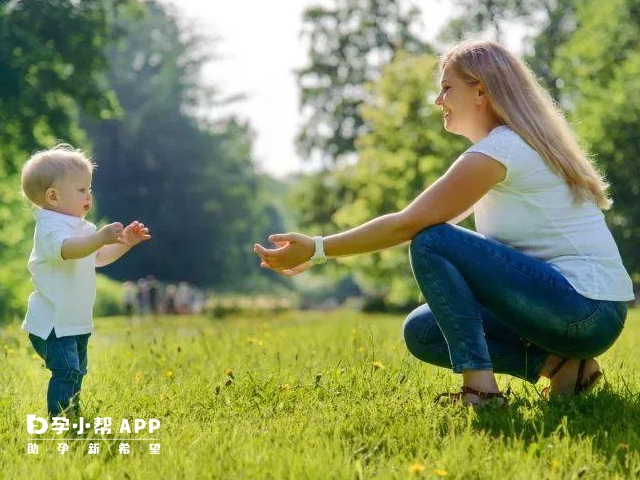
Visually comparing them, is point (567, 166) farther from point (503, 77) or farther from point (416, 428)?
point (416, 428)

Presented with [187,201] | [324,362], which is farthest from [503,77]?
[187,201]

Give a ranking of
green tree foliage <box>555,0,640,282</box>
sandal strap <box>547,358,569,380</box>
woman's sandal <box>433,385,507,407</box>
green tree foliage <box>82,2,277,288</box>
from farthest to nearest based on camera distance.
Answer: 1. green tree foliage <box>82,2,277,288</box>
2. green tree foliage <box>555,0,640,282</box>
3. sandal strap <box>547,358,569,380</box>
4. woman's sandal <box>433,385,507,407</box>

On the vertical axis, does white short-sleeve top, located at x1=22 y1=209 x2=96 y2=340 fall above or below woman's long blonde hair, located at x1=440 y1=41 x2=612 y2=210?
below

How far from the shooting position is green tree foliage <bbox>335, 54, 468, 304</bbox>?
2652 cm

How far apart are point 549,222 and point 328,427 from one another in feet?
4.52

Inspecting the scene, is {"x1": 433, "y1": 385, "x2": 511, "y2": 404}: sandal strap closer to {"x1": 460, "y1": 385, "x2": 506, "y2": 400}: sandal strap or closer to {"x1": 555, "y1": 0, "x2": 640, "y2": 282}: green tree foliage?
{"x1": 460, "y1": 385, "x2": 506, "y2": 400}: sandal strap

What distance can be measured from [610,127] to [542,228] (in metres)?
21.8

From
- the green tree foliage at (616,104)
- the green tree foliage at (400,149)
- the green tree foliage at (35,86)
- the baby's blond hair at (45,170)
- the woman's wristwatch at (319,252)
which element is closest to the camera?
the woman's wristwatch at (319,252)

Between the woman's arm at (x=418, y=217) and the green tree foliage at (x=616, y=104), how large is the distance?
2074 centimetres

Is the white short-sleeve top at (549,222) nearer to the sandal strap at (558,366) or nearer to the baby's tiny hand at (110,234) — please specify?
the sandal strap at (558,366)

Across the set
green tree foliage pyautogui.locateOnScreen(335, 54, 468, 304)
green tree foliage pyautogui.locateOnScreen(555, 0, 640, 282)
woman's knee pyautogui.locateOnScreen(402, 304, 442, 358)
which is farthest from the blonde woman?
green tree foliage pyautogui.locateOnScreen(335, 54, 468, 304)

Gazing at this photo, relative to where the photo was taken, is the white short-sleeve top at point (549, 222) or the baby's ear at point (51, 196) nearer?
the white short-sleeve top at point (549, 222)

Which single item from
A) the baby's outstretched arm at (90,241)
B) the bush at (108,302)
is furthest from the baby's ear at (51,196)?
the bush at (108,302)

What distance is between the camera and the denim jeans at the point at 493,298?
3832mm
